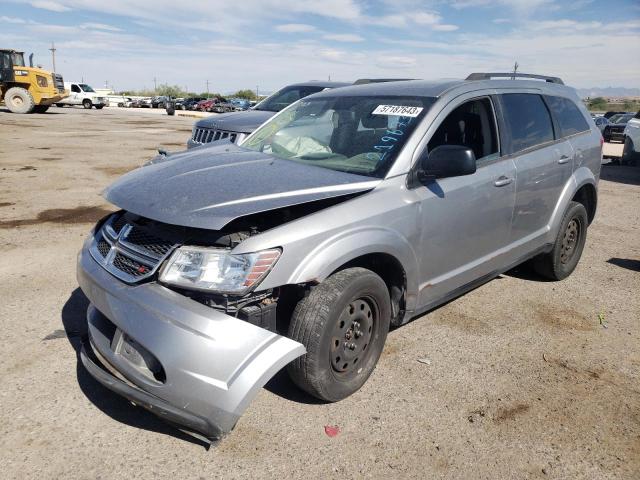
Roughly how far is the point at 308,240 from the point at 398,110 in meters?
1.43

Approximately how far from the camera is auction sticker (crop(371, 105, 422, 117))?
3537mm

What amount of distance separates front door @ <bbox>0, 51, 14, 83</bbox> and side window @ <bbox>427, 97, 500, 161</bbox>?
99.3 ft

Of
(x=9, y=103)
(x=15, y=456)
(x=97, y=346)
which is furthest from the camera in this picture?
(x=9, y=103)

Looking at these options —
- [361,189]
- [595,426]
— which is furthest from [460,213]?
[595,426]

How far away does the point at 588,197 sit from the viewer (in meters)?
5.38

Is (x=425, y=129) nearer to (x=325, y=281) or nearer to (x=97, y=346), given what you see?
(x=325, y=281)

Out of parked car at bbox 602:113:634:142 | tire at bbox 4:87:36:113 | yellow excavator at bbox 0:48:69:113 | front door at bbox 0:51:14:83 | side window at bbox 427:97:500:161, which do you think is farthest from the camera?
tire at bbox 4:87:36:113

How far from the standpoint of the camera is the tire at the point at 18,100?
2872 centimetres

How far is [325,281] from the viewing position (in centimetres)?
282

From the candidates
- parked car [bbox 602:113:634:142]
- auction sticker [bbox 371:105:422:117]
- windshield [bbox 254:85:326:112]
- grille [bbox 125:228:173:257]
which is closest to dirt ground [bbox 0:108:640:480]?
grille [bbox 125:228:173:257]

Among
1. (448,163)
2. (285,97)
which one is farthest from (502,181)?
(285,97)

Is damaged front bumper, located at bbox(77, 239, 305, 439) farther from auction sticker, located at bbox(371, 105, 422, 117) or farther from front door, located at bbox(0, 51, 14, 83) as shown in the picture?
front door, located at bbox(0, 51, 14, 83)

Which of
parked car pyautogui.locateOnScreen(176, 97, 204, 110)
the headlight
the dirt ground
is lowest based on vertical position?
the dirt ground

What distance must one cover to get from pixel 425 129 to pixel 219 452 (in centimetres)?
225
